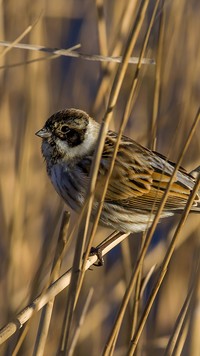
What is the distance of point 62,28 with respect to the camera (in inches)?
159

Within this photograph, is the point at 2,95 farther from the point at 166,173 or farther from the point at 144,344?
the point at 144,344

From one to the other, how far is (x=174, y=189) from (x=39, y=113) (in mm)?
999

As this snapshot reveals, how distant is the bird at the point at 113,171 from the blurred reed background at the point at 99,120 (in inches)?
3.7

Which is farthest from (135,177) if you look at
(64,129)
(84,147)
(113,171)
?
(64,129)

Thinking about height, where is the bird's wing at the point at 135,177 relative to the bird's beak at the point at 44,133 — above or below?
below

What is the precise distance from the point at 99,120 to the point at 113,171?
0.40 m

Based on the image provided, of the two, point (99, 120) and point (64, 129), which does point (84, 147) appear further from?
point (99, 120)

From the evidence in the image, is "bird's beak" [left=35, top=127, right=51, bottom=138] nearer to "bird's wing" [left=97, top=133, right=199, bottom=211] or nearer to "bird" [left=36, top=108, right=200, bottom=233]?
"bird" [left=36, top=108, right=200, bottom=233]

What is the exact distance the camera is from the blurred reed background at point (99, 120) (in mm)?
2902

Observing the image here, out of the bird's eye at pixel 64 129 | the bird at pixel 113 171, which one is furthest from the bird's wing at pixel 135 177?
the bird's eye at pixel 64 129

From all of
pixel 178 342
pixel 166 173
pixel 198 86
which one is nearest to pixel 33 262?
pixel 166 173

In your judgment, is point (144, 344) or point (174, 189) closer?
point (174, 189)

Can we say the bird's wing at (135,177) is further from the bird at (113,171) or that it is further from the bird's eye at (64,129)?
the bird's eye at (64,129)

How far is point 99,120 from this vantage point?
328cm
